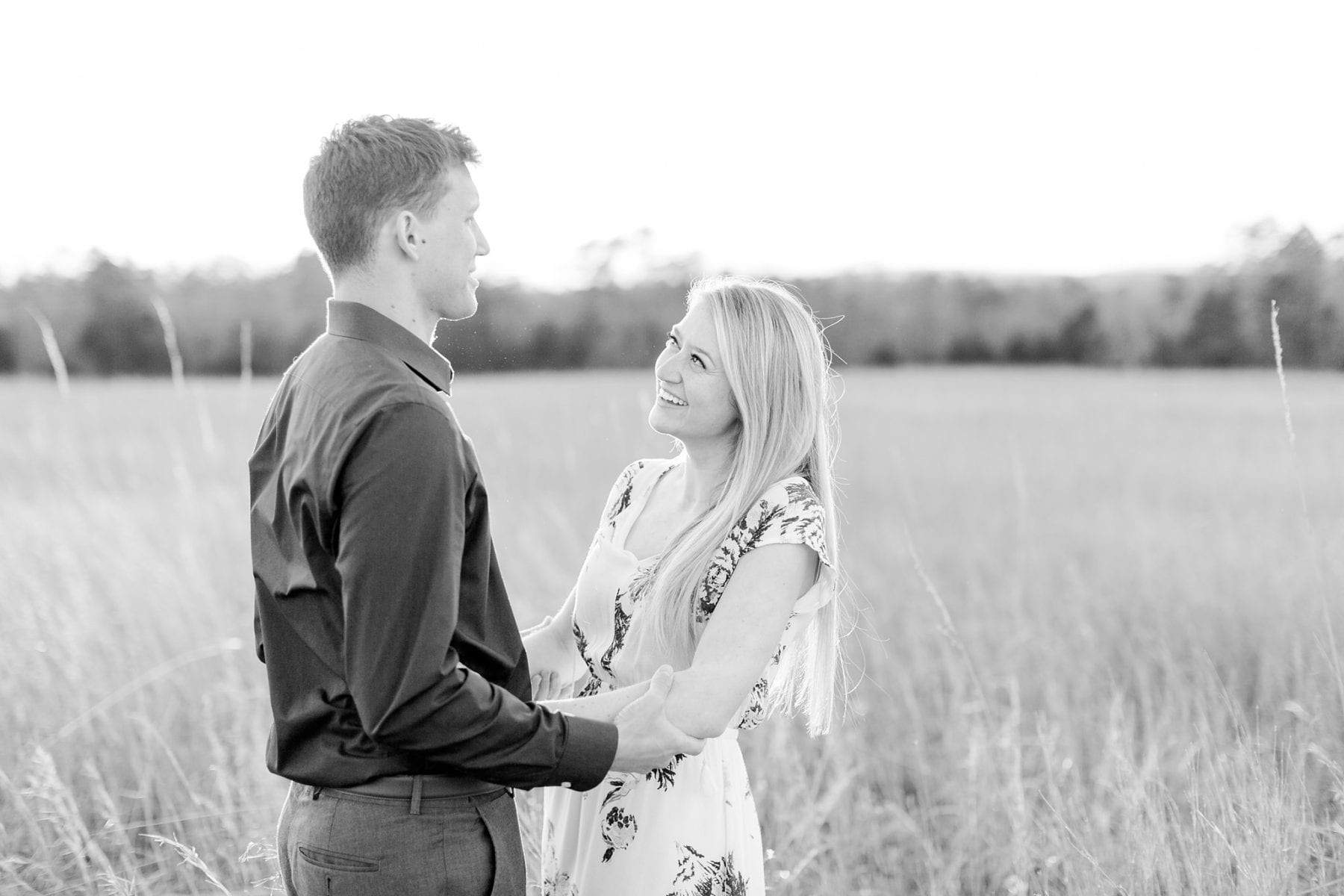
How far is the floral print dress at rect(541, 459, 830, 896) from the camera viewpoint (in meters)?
2.35

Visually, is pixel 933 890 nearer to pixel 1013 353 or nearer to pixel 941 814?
pixel 941 814

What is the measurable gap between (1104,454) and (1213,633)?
24.7 ft

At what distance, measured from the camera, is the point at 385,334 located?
184cm

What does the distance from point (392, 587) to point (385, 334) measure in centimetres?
45

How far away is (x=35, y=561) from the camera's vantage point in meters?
5.91

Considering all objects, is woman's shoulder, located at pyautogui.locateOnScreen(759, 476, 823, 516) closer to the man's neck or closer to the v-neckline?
the v-neckline

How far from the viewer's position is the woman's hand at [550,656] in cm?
271

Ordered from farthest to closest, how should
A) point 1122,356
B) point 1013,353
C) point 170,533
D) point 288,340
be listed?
point 1013,353 → point 1122,356 → point 288,340 → point 170,533

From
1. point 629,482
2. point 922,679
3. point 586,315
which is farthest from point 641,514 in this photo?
point 586,315

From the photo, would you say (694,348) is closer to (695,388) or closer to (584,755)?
(695,388)

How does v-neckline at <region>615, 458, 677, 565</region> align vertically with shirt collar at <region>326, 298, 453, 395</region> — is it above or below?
below

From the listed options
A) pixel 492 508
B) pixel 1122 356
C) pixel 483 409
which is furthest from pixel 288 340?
pixel 1122 356

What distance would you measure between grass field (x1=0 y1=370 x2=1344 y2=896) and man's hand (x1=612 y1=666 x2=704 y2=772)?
103 cm

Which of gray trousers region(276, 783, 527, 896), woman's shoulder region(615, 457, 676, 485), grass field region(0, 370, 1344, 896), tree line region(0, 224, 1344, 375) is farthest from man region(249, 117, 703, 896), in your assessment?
tree line region(0, 224, 1344, 375)
